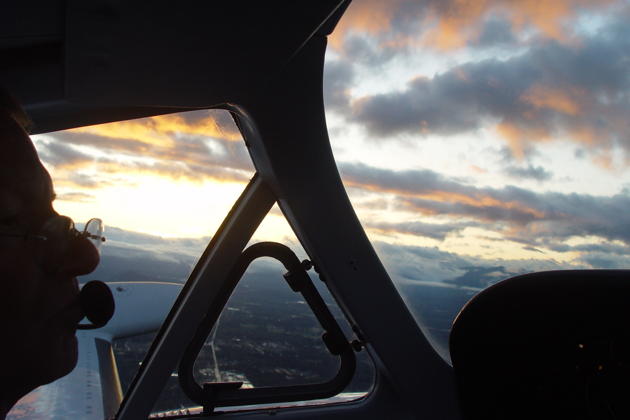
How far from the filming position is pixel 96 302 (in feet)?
3.01

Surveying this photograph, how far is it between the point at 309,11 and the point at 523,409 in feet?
4.71

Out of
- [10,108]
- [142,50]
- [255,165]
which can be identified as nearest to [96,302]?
[10,108]

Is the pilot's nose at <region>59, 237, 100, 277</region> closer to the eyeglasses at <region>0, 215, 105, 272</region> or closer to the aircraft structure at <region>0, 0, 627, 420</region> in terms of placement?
the eyeglasses at <region>0, 215, 105, 272</region>

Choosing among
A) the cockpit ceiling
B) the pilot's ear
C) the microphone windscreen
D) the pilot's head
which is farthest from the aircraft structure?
the microphone windscreen

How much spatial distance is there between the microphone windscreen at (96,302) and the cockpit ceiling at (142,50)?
2.16 feet

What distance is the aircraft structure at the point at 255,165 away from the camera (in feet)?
3.96

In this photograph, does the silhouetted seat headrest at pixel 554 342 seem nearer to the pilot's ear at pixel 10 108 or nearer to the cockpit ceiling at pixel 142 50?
the cockpit ceiling at pixel 142 50

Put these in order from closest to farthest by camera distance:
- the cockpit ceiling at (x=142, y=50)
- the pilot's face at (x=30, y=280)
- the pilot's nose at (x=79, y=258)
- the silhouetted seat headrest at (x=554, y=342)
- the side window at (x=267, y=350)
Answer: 1. the pilot's face at (x=30, y=280)
2. the pilot's nose at (x=79, y=258)
3. the cockpit ceiling at (x=142, y=50)
4. the silhouetted seat headrest at (x=554, y=342)
5. the side window at (x=267, y=350)

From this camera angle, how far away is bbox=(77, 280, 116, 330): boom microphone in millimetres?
879

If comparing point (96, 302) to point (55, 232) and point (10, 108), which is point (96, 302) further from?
point (10, 108)

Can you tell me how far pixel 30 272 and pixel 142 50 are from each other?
2.44ft

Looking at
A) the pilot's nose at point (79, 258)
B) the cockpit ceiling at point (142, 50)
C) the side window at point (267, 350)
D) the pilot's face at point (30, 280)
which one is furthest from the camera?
the side window at point (267, 350)

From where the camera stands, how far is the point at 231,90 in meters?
1.58

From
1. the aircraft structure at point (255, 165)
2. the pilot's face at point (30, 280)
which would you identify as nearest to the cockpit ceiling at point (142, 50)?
the aircraft structure at point (255, 165)
